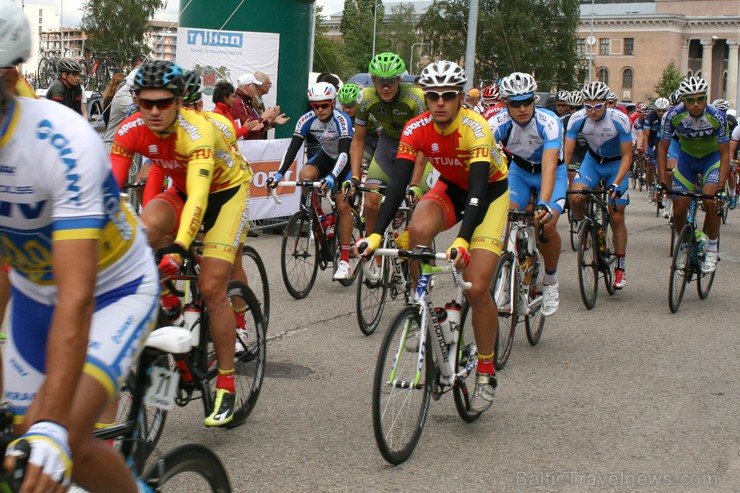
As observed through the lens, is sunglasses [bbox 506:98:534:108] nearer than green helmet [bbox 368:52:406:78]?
Yes

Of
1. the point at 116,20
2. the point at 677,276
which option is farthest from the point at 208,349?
the point at 116,20

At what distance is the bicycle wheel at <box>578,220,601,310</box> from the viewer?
1021cm

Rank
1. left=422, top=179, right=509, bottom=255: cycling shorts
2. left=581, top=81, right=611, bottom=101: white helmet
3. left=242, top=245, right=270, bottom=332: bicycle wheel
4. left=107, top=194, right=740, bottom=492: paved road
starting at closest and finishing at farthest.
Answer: left=107, top=194, right=740, bottom=492: paved road
left=422, top=179, right=509, bottom=255: cycling shorts
left=242, top=245, right=270, bottom=332: bicycle wheel
left=581, top=81, right=611, bottom=101: white helmet

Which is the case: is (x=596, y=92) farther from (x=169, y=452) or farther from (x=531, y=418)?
(x=169, y=452)

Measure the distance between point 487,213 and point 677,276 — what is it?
4874 millimetres

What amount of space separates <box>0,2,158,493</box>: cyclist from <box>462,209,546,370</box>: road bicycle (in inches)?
165

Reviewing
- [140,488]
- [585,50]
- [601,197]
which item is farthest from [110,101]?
[585,50]

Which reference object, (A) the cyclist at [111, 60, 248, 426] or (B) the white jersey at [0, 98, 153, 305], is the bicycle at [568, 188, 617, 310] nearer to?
(A) the cyclist at [111, 60, 248, 426]

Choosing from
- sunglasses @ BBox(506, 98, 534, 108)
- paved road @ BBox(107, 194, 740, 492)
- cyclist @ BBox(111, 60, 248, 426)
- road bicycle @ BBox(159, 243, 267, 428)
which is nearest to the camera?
paved road @ BBox(107, 194, 740, 492)

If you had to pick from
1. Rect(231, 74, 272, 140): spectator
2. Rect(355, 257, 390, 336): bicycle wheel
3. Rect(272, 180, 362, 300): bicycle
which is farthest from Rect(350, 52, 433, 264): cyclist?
Rect(231, 74, 272, 140): spectator

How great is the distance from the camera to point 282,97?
16.0 m

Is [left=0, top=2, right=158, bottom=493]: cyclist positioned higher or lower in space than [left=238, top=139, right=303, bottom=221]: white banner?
lower

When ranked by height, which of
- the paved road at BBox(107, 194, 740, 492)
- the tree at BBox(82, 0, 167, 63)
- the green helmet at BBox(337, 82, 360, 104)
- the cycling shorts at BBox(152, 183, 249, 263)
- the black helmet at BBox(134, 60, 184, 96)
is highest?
the tree at BBox(82, 0, 167, 63)

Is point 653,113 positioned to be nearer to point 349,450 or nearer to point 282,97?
point 282,97
